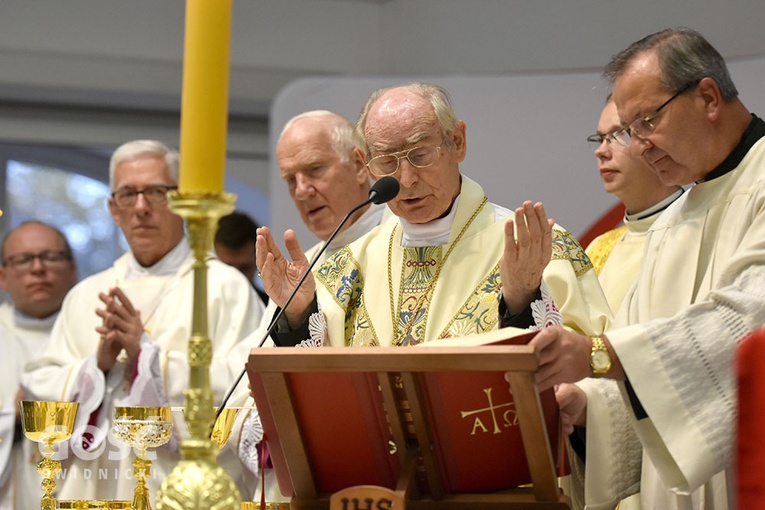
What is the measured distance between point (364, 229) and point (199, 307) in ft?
9.51

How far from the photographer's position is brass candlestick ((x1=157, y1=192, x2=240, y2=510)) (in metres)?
1.78

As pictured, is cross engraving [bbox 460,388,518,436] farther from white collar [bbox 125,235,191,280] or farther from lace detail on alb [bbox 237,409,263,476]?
white collar [bbox 125,235,191,280]

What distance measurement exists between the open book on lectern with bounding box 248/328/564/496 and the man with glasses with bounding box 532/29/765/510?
238mm

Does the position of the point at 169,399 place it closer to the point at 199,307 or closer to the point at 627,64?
the point at 627,64

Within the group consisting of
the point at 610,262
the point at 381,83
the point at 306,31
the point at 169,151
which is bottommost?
the point at 610,262

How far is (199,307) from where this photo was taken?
5.92 feet

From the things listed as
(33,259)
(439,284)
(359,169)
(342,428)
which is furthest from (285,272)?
(33,259)

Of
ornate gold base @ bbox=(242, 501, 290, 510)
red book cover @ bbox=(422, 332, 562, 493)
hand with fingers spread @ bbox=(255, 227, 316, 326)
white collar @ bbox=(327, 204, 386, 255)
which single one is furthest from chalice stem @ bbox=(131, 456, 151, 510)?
white collar @ bbox=(327, 204, 386, 255)

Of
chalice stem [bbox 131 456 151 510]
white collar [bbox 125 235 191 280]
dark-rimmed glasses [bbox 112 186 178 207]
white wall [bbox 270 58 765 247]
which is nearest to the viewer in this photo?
chalice stem [bbox 131 456 151 510]

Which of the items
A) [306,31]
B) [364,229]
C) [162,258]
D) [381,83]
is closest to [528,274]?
[364,229]

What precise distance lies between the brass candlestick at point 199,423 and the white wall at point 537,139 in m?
4.72

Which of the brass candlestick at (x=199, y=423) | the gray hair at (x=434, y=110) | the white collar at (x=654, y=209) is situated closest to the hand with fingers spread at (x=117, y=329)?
the gray hair at (x=434, y=110)

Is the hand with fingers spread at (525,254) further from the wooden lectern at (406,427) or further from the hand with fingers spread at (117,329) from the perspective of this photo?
the hand with fingers spread at (117,329)

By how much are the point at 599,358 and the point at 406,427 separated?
491mm
